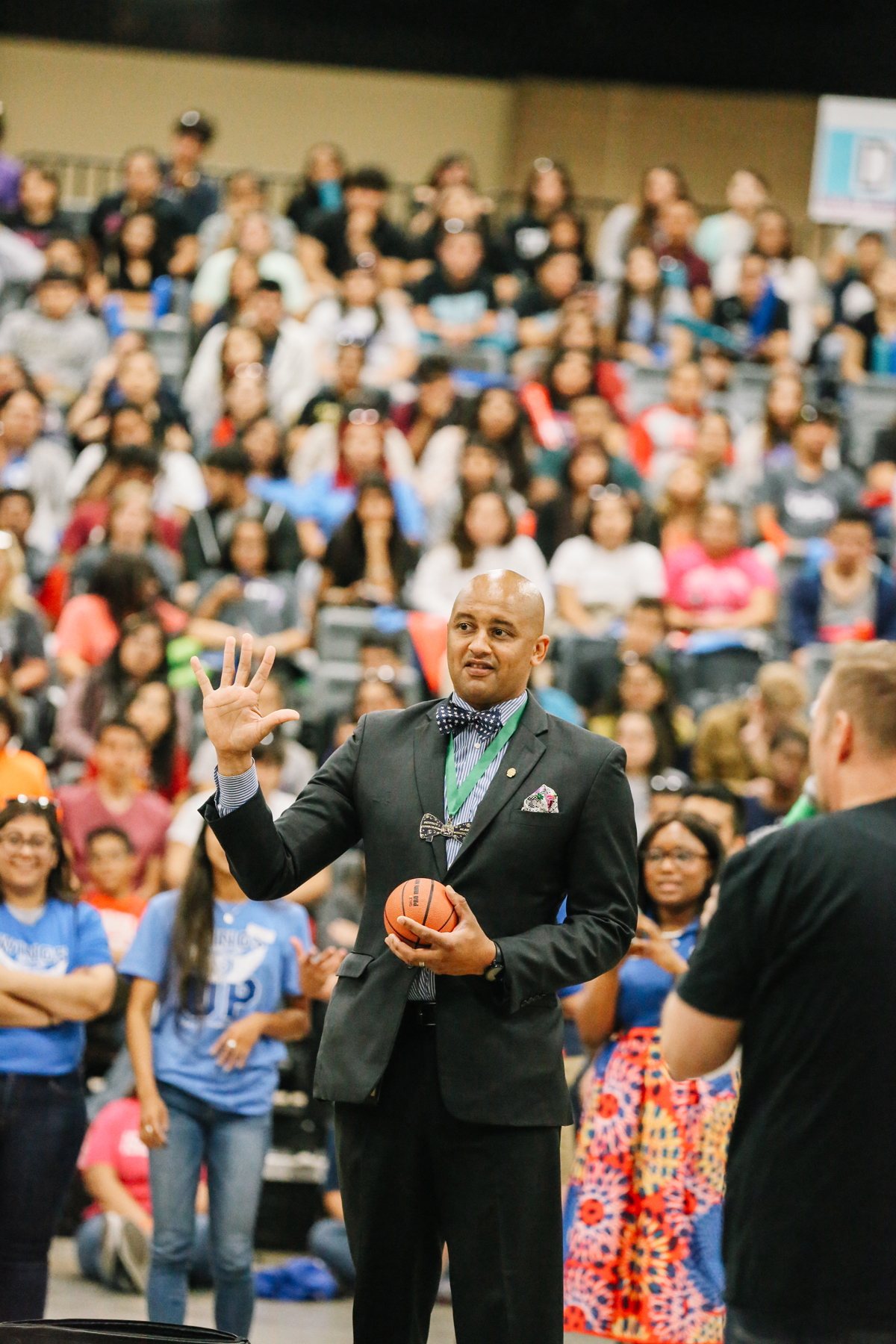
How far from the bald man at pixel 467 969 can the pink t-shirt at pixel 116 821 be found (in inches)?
133

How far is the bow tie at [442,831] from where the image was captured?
10.5ft

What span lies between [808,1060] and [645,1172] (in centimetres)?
186

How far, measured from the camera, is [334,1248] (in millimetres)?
5676

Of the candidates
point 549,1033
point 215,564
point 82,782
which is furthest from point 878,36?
point 549,1033

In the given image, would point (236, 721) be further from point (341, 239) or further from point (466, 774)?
point (341, 239)

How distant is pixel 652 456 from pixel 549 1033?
820 centimetres

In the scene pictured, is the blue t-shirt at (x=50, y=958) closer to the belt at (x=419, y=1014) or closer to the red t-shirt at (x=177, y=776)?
the belt at (x=419, y=1014)

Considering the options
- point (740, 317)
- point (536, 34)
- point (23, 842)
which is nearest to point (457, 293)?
point (740, 317)

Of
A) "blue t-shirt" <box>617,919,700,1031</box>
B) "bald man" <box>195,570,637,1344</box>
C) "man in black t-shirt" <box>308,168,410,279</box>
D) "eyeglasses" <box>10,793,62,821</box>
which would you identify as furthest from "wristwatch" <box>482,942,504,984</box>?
"man in black t-shirt" <box>308,168,410,279</box>

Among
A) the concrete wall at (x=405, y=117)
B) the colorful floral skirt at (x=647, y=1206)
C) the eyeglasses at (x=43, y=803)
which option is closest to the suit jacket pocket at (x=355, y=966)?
the colorful floral skirt at (x=647, y=1206)

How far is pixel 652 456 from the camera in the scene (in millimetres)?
11031

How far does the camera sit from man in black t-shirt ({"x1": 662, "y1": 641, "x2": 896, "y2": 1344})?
2555mm

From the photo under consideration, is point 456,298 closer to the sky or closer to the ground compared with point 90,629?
closer to the sky

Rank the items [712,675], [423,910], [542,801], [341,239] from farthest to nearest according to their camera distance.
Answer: [341,239], [712,675], [542,801], [423,910]
